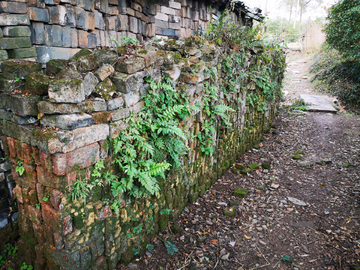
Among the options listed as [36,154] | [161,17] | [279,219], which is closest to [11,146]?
[36,154]

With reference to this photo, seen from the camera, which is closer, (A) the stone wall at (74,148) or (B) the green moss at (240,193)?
(A) the stone wall at (74,148)

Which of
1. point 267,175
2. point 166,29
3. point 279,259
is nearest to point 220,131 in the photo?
point 267,175

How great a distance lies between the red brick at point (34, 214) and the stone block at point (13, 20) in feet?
7.03

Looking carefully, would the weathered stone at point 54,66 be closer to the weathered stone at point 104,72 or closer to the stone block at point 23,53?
the weathered stone at point 104,72

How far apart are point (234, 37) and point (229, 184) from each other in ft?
10.0

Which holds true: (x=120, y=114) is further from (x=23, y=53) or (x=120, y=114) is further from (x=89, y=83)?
(x=23, y=53)

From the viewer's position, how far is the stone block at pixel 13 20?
2.80m

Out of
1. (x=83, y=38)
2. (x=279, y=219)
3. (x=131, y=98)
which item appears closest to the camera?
(x=131, y=98)

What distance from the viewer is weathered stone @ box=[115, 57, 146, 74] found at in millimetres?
2484

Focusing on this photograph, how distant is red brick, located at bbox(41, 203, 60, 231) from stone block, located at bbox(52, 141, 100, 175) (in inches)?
16.8

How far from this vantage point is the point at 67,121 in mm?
1992

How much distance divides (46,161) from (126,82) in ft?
3.42

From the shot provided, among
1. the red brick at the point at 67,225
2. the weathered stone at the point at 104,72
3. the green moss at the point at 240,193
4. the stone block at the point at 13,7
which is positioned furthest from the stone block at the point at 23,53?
the green moss at the point at 240,193

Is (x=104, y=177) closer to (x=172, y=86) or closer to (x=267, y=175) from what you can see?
(x=172, y=86)
